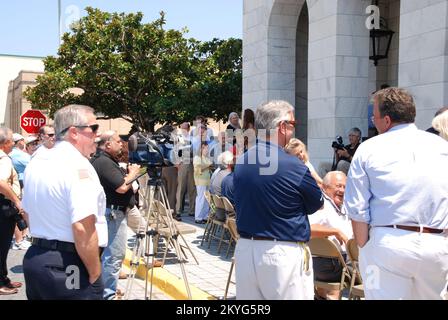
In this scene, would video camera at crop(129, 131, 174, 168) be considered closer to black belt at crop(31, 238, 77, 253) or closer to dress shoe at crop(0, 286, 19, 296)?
black belt at crop(31, 238, 77, 253)

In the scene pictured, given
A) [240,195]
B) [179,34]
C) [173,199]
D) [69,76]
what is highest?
[179,34]

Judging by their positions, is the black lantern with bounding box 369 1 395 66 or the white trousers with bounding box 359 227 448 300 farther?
the black lantern with bounding box 369 1 395 66

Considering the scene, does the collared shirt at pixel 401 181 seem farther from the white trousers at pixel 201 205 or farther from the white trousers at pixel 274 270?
the white trousers at pixel 201 205

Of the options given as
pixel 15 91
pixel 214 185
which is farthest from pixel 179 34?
pixel 15 91

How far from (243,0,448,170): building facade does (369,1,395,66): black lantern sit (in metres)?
0.18

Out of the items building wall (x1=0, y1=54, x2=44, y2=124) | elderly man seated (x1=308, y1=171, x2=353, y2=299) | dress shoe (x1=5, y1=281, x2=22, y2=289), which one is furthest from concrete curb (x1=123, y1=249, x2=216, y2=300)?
building wall (x1=0, y1=54, x2=44, y2=124)

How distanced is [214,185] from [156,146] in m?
3.99

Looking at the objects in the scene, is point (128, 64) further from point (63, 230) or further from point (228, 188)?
point (63, 230)

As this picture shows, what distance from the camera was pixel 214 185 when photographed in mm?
9500

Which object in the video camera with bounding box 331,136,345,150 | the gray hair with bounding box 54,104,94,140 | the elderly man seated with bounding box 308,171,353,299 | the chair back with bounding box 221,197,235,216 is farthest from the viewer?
the video camera with bounding box 331,136,345,150

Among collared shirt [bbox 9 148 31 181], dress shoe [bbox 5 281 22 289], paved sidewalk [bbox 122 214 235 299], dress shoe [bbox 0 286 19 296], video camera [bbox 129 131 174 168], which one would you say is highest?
video camera [bbox 129 131 174 168]

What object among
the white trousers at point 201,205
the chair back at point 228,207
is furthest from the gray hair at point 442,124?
the white trousers at point 201,205

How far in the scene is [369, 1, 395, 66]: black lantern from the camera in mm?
11070
